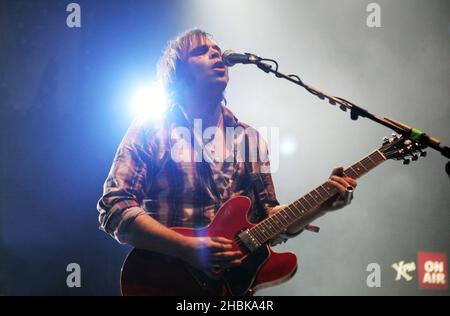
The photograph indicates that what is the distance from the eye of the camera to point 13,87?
3.23 metres

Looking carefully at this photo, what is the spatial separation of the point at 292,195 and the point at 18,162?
1792mm

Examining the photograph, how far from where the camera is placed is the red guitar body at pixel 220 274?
231 cm

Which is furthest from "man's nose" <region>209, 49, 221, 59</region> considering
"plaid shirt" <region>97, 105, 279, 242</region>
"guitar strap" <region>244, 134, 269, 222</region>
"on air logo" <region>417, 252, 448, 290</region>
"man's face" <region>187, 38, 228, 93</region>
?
"on air logo" <region>417, 252, 448, 290</region>

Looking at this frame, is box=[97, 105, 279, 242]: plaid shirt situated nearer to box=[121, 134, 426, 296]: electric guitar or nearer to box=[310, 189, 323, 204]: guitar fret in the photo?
box=[121, 134, 426, 296]: electric guitar

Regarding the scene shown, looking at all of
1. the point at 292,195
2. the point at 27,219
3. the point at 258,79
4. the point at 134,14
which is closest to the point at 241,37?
the point at 258,79

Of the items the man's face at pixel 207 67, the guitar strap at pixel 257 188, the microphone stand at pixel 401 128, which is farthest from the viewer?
the man's face at pixel 207 67

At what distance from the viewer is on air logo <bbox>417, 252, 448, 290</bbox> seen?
3.04 meters

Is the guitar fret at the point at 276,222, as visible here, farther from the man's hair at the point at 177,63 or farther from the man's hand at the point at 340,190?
the man's hair at the point at 177,63

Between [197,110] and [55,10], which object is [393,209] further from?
[55,10]

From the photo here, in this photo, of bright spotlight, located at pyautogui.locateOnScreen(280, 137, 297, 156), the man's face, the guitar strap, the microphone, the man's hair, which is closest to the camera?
the microphone

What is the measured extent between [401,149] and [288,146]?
0.89 m

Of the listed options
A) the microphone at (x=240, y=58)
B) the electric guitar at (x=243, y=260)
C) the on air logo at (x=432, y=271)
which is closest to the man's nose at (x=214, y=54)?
the microphone at (x=240, y=58)

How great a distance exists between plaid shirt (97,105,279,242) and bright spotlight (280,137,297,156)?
1.40ft

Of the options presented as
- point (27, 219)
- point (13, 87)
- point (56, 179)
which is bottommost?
point (27, 219)
